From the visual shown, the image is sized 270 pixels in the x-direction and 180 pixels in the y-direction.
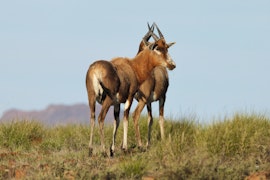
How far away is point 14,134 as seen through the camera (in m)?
18.0

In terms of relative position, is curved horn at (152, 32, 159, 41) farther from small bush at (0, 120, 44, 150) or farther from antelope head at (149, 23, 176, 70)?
small bush at (0, 120, 44, 150)

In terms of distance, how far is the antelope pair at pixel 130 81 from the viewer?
13555 mm

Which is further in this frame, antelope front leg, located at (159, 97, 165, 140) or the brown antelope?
antelope front leg, located at (159, 97, 165, 140)

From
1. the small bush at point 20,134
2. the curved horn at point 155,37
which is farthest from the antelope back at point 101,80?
the small bush at point 20,134

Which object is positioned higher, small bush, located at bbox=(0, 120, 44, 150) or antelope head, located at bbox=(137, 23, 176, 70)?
antelope head, located at bbox=(137, 23, 176, 70)

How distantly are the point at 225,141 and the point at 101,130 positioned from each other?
2.84 m

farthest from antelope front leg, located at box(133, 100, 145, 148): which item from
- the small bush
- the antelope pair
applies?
the small bush

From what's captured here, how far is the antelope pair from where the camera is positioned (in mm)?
13555

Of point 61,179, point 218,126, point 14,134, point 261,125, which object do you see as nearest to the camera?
point 61,179

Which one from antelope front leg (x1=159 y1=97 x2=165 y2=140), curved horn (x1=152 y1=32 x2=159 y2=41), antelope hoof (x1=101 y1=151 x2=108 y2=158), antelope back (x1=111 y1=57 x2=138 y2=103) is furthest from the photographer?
antelope front leg (x1=159 y1=97 x2=165 y2=140)

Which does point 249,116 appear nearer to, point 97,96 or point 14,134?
point 97,96

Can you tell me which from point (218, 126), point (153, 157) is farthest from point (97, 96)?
point (218, 126)

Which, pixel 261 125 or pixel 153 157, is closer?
pixel 153 157

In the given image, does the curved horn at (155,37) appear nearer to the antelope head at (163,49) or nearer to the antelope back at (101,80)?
the antelope head at (163,49)
